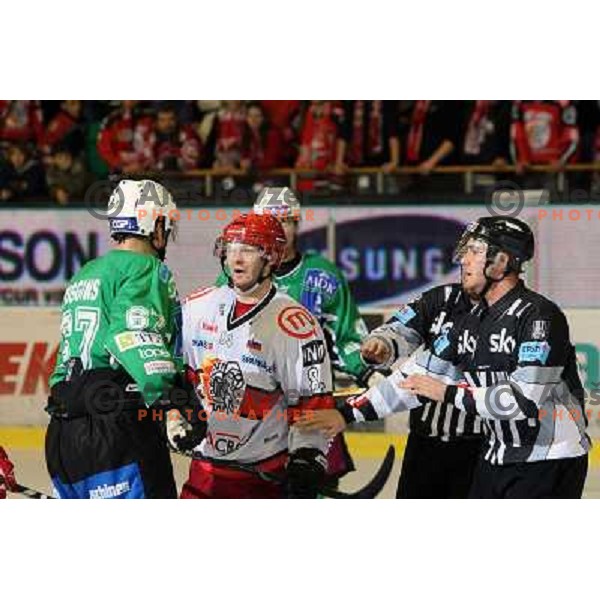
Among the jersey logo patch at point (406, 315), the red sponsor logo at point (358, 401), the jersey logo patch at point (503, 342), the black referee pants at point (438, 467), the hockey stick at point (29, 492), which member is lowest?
the hockey stick at point (29, 492)

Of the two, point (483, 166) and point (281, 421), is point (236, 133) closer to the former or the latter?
point (483, 166)

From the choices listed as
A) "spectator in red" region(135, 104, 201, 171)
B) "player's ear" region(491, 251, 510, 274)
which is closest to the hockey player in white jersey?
Answer: "player's ear" region(491, 251, 510, 274)

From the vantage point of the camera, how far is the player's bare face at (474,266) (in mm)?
5441

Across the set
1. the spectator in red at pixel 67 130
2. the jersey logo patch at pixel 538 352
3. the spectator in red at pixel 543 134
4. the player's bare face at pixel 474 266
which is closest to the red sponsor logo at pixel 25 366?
the spectator in red at pixel 67 130

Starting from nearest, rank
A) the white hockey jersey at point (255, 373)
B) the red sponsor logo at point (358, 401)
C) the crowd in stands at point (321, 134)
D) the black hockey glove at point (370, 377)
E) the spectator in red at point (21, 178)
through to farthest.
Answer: the white hockey jersey at point (255, 373) → the red sponsor logo at point (358, 401) → the black hockey glove at point (370, 377) → the spectator in red at point (21, 178) → the crowd in stands at point (321, 134)

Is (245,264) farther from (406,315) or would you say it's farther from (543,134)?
(543,134)

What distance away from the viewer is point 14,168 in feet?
27.6

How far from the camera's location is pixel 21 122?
28.8ft

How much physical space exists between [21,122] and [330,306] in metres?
3.22

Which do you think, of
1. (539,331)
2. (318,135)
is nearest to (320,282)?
(539,331)

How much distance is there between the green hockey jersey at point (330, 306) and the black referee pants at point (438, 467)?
0.36 metres

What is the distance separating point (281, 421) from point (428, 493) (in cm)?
57

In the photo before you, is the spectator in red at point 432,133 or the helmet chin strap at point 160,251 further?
the spectator in red at point 432,133

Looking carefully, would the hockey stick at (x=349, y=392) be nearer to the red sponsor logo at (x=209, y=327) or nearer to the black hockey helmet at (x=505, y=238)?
the red sponsor logo at (x=209, y=327)
